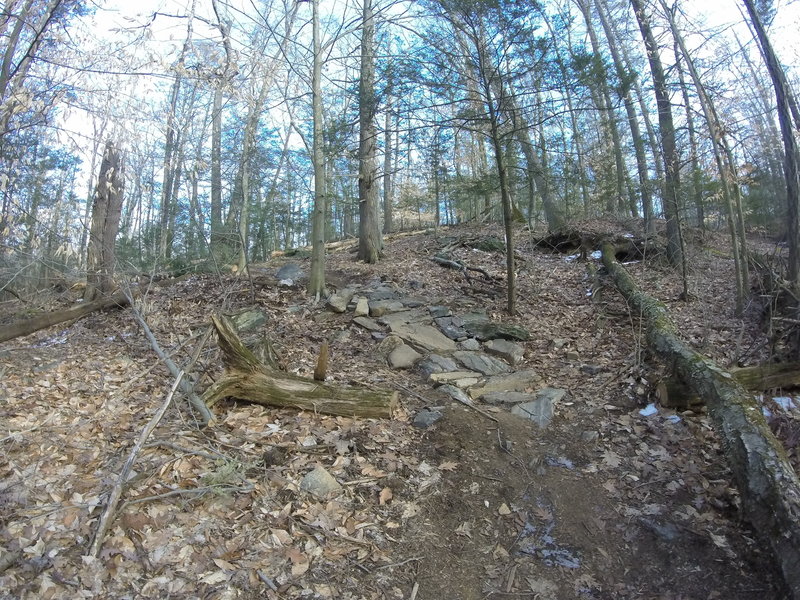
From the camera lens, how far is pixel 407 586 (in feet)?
9.91

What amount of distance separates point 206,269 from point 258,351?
19.8 ft

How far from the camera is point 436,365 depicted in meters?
6.34

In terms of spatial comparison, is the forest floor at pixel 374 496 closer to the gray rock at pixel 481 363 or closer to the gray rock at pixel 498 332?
the gray rock at pixel 481 363

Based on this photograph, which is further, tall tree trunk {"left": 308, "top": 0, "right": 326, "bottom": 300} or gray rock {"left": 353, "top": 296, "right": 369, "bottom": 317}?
tall tree trunk {"left": 308, "top": 0, "right": 326, "bottom": 300}

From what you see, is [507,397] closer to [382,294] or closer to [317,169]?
[382,294]

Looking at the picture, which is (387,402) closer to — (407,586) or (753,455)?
(407,586)

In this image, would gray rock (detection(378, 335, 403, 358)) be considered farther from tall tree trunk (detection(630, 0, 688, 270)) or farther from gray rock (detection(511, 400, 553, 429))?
tall tree trunk (detection(630, 0, 688, 270))

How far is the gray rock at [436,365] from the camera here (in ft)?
20.5

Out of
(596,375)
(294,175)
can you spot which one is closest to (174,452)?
(596,375)

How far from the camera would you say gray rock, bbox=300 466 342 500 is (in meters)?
3.72

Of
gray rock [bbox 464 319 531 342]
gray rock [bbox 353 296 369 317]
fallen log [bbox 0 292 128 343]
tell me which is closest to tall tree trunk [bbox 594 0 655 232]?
gray rock [bbox 464 319 531 342]

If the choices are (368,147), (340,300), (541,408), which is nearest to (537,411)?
(541,408)

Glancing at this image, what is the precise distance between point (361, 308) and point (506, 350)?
2578mm

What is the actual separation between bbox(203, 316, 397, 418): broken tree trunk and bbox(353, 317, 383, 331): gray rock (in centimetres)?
257
